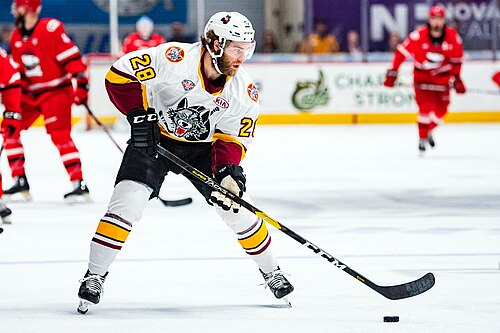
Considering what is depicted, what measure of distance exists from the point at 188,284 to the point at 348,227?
176 cm

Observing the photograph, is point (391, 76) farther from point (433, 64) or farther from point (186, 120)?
point (186, 120)

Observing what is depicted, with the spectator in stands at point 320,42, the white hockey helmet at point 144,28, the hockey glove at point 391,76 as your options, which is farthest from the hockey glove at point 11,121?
the spectator in stands at point 320,42

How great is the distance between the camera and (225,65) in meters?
3.71

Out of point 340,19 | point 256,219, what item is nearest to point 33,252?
point 256,219

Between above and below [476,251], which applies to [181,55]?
above

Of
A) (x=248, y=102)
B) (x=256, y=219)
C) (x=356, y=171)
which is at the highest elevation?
(x=248, y=102)

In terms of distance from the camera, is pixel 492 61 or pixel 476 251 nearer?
pixel 476 251

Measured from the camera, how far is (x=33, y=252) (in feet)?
16.7

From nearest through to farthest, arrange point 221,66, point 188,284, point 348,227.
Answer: point 221,66, point 188,284, point 348,227

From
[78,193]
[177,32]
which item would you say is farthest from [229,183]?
[177,32]

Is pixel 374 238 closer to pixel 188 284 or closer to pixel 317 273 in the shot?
pixel 317 273

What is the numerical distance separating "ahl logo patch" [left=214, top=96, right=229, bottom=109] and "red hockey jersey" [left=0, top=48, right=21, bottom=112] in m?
2.22

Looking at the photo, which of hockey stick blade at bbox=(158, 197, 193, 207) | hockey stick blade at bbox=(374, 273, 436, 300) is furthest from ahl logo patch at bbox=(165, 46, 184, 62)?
hockey stick blade at bbox=(158, 197, 193, 207)

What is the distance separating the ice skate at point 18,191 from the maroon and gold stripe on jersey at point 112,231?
11.4 ft
